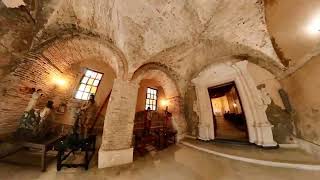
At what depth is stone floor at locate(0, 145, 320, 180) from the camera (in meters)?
2.48

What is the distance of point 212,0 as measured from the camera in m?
3.21

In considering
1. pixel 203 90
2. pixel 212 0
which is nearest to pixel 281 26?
pixel 212 0

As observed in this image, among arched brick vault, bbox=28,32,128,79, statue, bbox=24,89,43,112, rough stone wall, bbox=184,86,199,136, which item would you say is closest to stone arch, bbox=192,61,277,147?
rough stone wall, bbox=184,86,199,136

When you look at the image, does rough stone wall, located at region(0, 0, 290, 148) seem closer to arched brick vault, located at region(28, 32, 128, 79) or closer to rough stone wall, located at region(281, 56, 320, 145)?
arched brick vault, located at region(28, 32, 128, 79)

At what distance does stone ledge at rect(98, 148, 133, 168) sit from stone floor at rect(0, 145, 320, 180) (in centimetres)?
18

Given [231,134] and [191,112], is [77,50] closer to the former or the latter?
[191,112]

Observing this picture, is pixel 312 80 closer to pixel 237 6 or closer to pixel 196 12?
pixel 237 6

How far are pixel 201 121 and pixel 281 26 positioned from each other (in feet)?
12.3

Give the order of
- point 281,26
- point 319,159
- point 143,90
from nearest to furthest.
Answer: point 319,159 < point 281,26 < point 143,90

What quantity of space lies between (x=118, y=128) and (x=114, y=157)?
76 centimetres

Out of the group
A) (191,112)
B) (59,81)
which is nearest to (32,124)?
(59,81)

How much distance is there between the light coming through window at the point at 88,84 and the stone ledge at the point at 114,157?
3622 mm

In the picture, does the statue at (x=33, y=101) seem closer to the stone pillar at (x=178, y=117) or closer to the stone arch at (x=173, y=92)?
the stone arch at (x=173, y=92)

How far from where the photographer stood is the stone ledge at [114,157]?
11.1 ft
